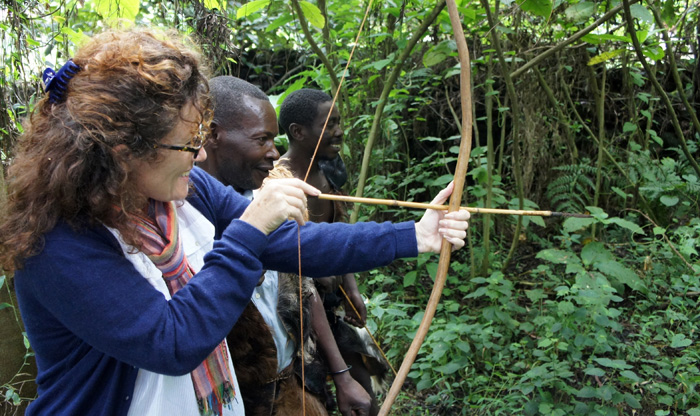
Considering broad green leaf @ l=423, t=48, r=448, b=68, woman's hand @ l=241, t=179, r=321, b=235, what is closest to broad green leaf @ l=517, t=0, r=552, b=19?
broad green leaf @ l=423, t=48, r=448, b=68

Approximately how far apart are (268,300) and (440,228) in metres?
0.65

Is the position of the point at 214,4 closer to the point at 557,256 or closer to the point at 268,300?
the point at 268,300

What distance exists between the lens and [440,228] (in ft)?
5.14

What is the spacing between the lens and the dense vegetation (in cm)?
290

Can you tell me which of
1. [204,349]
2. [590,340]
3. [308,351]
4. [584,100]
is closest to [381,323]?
[590,340]

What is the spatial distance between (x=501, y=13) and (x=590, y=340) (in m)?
2.46

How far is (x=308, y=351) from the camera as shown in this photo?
2.11 meters

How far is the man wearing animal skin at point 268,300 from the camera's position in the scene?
1833 millimetres

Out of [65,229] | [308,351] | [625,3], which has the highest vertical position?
[625,3]

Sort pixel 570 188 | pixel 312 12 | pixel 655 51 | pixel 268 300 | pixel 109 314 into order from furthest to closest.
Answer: pixel 570 188
pixel 655 51
pixel 312 12
pixel 268 300
pixel 109 314

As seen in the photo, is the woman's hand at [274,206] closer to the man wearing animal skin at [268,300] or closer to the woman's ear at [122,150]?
the woman's ear at [122,150]

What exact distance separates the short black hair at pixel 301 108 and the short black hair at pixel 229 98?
68 cm

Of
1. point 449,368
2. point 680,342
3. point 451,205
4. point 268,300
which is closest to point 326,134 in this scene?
point 268,300

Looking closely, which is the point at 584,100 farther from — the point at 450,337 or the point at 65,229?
the point at 65,229
